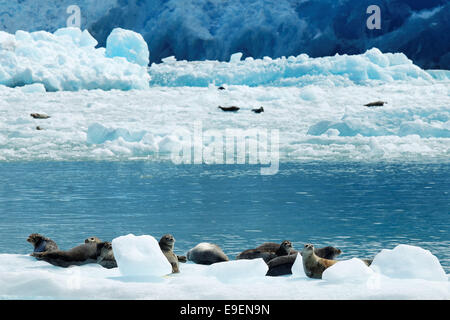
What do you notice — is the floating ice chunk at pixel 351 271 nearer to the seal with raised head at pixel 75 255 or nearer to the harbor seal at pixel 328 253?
the harbor seal at pixel 328 253

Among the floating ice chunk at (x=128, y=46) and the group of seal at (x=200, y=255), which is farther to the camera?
the floating ice chunk at (x=128, y=46)

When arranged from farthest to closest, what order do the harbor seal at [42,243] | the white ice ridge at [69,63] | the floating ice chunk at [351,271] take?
the white ice ridge at [69,63] < the harbor seal at [42,243] < the floating ice chunk at [351,271]

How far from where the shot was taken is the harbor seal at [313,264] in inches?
156

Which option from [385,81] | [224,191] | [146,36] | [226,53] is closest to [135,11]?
[146,36]

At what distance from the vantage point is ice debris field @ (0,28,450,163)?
1148 centimetres

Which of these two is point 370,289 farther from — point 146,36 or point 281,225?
point 146,36

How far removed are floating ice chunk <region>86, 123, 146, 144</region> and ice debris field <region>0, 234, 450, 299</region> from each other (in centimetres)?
763

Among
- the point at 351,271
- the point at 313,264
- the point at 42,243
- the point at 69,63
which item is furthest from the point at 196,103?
the point at 351,271

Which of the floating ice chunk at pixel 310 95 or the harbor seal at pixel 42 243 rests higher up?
the floating ice chunk at pixel 310 95

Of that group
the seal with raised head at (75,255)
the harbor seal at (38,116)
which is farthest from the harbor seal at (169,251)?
the harbor seal at (38,116)

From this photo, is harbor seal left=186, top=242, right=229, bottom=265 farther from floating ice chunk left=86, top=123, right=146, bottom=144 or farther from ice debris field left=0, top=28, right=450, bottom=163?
floating ice chunk left=86, top=123, right=146, bottom=144

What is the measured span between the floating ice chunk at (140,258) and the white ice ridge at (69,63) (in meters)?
17.5

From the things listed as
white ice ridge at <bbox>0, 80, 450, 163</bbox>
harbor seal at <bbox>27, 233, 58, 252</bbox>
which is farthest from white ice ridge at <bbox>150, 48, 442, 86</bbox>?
harbor seal at <bbox>27, 233, 58, 252</bbox>
